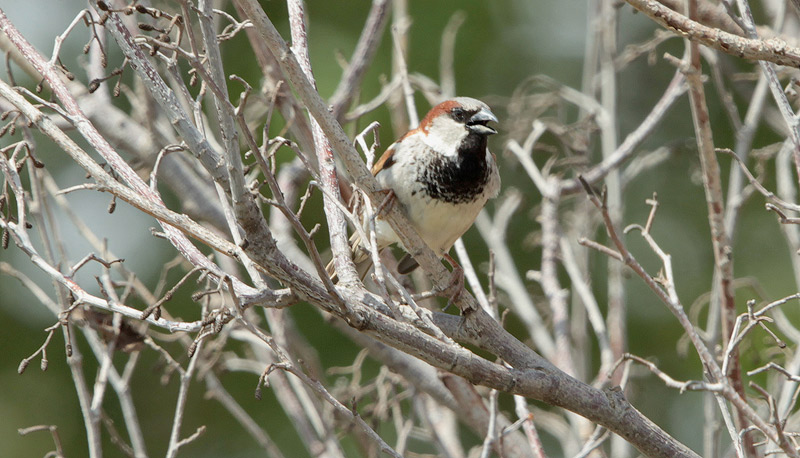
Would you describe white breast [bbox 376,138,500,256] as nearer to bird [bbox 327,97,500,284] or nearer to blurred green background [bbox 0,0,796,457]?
bird [bbox 327,97,500,284]

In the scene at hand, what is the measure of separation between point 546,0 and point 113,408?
3559 millimetres

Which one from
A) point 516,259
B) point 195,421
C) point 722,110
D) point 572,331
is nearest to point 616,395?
point 572,331

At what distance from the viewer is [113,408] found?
15.2ft

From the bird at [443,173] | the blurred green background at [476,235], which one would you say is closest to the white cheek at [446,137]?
the bird at [443,173]

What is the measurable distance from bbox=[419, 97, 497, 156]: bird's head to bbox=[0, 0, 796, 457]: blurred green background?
131cm

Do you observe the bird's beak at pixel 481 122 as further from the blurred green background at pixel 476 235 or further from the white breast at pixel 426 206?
the blurred green background at pixel 476 235

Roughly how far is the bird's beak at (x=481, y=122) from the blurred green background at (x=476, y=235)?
1.39 m

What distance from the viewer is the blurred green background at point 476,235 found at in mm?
4523

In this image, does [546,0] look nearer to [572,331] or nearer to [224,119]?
[572,331]

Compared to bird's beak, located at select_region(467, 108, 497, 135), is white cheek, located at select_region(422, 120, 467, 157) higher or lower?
lower

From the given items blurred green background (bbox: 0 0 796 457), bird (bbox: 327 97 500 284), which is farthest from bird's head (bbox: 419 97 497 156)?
blurred green background (bbox: 0 0 796 457)

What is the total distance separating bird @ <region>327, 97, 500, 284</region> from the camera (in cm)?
274

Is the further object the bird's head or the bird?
the bird's head

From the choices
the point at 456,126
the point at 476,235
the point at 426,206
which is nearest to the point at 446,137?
the point at 456,126
